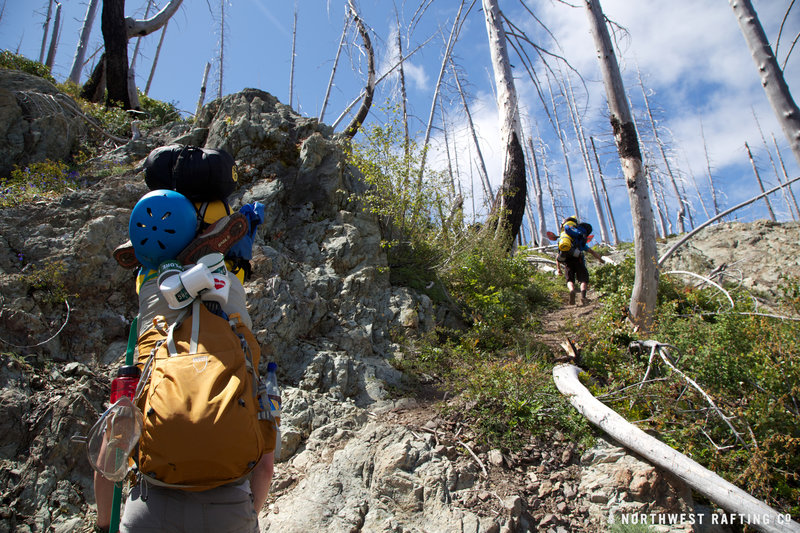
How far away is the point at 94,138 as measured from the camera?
25.1 ft

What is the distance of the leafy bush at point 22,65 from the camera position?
9.32 m

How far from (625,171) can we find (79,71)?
53.8ft

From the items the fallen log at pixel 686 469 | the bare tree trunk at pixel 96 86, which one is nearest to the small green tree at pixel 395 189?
the fallen log at pixel 686 469

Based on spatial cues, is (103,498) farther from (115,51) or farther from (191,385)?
(115,51)

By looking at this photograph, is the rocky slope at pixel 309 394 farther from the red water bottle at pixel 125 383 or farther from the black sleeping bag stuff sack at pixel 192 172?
Result: the black sleeping bag stuff sack at pixel 192 172

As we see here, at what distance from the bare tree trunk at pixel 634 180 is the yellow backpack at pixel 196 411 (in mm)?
4816

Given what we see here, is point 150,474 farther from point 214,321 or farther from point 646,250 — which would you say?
point 646,250

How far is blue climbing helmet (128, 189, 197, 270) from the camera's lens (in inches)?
78.7

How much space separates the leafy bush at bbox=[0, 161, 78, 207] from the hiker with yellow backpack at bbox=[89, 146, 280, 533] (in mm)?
3996

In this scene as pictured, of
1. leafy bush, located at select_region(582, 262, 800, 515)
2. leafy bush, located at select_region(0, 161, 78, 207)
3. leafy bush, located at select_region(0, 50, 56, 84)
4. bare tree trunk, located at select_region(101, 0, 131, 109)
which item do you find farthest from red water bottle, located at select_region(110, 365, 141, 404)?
leafy bush, located at select_region(0, 50, 56, 84)

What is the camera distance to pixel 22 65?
31.8 ft

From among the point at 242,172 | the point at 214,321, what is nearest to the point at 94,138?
the point at 242,172

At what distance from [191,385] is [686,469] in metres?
3.28

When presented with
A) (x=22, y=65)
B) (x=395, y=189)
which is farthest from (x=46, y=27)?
(x=395, y=189)
